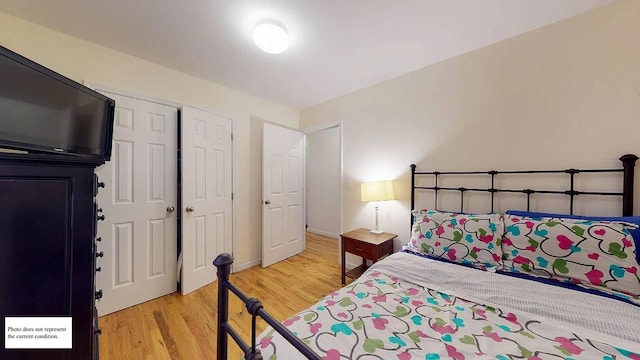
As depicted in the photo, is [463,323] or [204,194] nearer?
[463,323]

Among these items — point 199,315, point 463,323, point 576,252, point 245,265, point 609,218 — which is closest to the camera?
point 463,323

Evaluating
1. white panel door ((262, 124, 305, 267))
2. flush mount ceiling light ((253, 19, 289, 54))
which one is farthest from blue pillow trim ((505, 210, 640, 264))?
white panel door ((262, 124, 305, 267))

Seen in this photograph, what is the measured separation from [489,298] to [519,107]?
1534 millimetres

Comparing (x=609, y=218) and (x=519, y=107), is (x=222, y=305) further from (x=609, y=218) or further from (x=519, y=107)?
(x=519, y=107)

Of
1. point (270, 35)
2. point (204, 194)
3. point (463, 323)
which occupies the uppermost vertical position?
point (270, 35)

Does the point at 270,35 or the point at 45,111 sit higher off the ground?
the point at 270,35

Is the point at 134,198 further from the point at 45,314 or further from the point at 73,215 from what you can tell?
the point at 45,314

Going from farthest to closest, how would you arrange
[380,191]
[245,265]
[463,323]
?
[245,265]
[380,191]
[463,323]

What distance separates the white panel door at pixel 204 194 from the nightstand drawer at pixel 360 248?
1474 mm

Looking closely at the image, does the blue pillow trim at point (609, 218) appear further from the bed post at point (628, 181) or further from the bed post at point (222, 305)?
the bed post at point (222, 305)

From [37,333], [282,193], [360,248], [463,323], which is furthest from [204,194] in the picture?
[463,323]

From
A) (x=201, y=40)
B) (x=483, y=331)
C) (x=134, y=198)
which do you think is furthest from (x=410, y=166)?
(x=134, y=198)

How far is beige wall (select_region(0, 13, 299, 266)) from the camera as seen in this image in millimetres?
1659

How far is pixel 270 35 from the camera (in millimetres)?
1656
